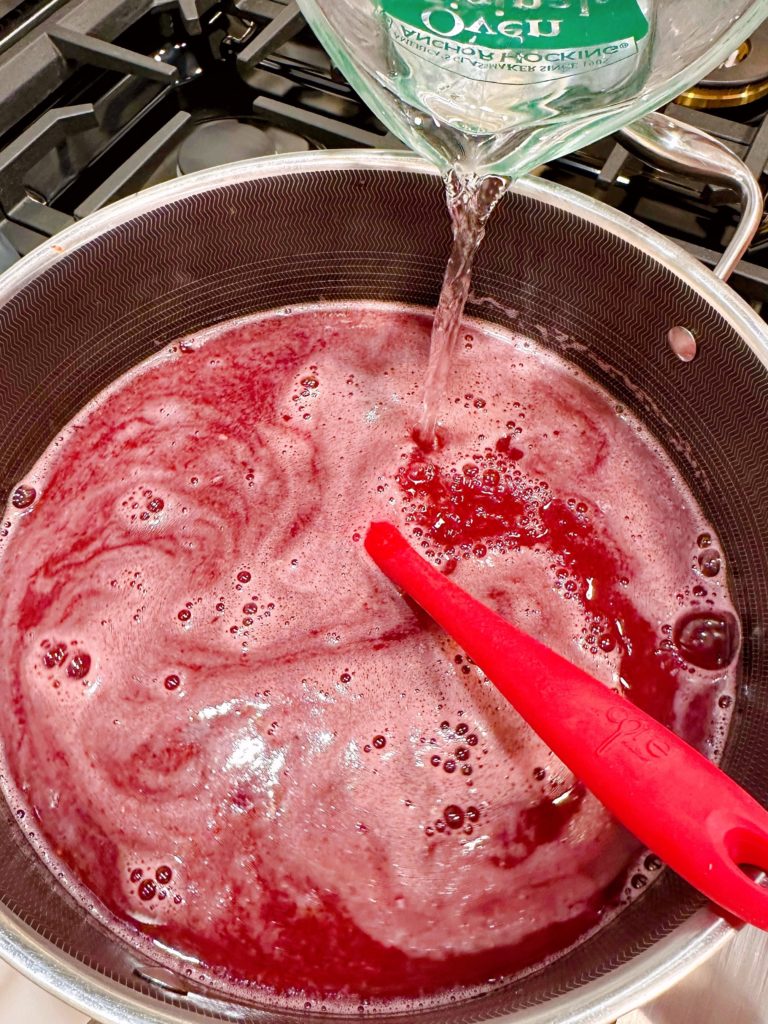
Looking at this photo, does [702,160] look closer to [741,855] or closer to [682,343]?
[682,343]

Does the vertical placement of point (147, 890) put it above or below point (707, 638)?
above

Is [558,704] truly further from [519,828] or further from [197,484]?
[197,484]

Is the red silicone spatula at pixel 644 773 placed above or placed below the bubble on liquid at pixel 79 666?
below

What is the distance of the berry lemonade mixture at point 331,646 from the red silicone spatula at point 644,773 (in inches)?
6.6

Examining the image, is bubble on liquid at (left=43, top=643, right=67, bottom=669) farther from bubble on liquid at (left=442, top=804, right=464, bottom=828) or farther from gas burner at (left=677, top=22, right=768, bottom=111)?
gas burner at (left=677, top=22, right=768, bottom=111)

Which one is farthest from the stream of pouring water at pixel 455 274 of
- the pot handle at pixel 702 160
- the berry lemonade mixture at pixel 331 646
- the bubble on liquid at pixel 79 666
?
the bubble on liquid at pixel 79 666

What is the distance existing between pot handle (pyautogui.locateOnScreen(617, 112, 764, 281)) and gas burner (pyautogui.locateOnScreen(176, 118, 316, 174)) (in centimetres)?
38

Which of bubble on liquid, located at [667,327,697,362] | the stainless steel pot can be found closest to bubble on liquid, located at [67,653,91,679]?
the stainless steel pot

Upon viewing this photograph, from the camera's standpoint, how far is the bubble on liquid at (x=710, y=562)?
0.84 m

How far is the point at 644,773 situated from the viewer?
52cm

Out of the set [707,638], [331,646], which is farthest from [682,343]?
[331,646]

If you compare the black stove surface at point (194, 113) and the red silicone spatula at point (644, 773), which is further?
the black stove surface at point (194, 113)

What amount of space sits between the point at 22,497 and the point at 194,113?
499 mm

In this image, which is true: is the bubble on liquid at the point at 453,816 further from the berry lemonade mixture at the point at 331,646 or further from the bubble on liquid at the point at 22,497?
the bubble on liquid at the point at 22,497
